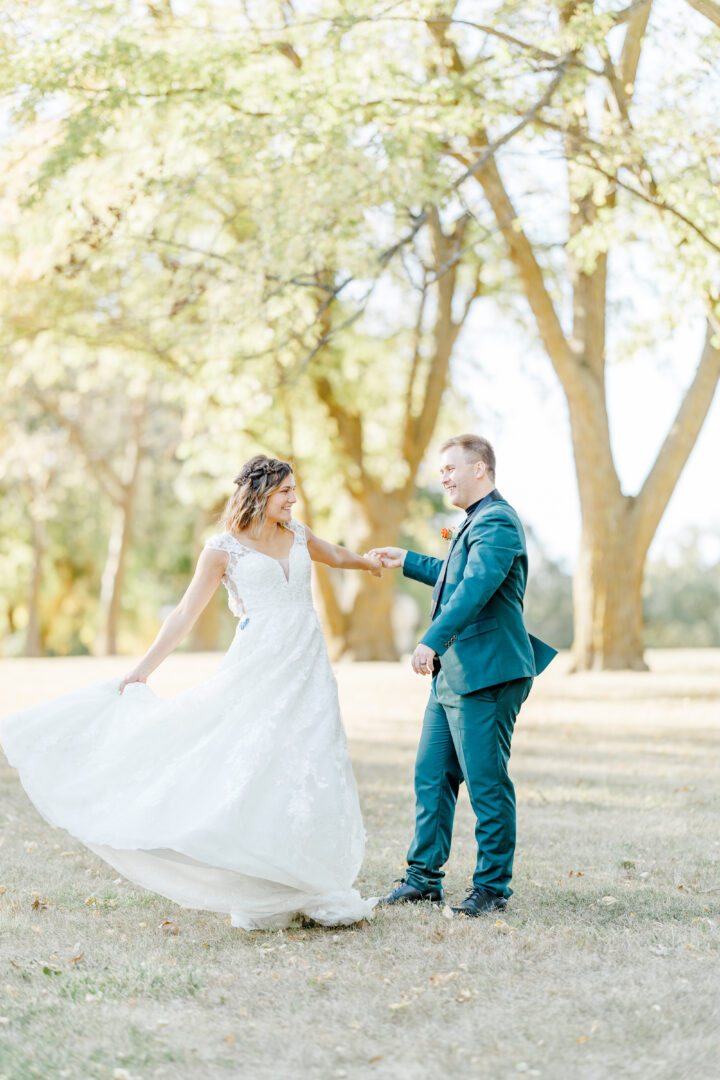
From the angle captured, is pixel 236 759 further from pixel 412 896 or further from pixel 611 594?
pixel 611 594

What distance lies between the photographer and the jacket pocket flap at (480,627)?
524cm

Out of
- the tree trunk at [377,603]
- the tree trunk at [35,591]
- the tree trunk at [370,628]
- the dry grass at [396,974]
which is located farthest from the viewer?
the tree trunk at [35,591]

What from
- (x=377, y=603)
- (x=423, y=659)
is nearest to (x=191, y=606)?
(x=423, y=659)

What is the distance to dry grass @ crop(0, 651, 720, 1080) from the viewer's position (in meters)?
3.57

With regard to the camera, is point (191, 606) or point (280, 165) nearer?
point (191, 606)

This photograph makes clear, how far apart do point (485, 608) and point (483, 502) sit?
0.52 m

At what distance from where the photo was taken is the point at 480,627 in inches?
207

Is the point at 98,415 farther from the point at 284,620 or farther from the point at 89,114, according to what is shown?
the point at 284,620

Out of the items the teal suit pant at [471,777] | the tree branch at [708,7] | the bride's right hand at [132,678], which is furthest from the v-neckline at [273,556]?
the tree branch at [708,7]

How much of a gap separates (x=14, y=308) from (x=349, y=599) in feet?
26.6

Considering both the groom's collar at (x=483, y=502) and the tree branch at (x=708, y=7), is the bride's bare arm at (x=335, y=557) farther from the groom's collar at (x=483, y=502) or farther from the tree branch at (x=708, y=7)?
the tree branch at (x=708, y=7)

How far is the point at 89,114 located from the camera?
490 inches

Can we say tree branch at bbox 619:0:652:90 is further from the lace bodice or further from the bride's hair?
the lace bodice

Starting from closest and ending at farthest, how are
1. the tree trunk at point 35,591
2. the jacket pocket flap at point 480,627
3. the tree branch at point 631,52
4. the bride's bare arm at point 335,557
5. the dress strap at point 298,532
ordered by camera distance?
the jacket pocket flap at point 480,627, the dress strap at point 298,532, the bride's bare arm at point 335,557, the tree branch at point 631,52, the tree trunk at point 35,591
